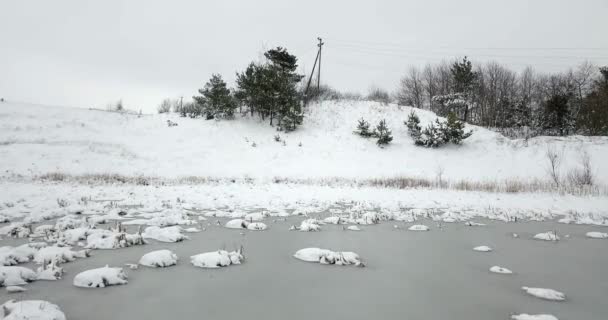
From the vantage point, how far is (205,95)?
27.5 meters

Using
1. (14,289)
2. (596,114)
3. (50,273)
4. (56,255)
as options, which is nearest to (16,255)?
(56,255)

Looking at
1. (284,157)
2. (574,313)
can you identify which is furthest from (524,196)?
(284,157)

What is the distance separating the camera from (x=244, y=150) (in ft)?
78.7

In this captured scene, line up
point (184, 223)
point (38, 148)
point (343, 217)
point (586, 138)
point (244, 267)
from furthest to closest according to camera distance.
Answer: point (586, 138), point (38, 148), point (343, 217), point (184, 223), point (244, 267)

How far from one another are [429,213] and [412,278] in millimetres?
5177

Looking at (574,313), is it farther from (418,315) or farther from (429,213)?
(429,213)

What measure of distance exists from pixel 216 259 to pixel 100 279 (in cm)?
113

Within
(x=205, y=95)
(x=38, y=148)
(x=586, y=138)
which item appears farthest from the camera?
(x=205, y=95)

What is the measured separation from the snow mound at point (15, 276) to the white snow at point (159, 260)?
0.96 meters

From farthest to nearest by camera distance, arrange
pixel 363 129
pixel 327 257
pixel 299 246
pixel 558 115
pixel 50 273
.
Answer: pixel 558 115 < pixel 363 129 < pixel 299 246 < pixel 327 257 < pixel 50 273

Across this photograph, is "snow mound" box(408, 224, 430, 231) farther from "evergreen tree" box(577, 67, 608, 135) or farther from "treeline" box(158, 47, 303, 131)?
"evergreen tree" box(577, 67, 608, 135)

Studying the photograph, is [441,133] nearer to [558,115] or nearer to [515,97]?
[558,115]

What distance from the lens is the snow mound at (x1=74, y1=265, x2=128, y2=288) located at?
292 centimetres

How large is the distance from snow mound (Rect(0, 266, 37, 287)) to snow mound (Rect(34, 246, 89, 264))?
1.52 feet
